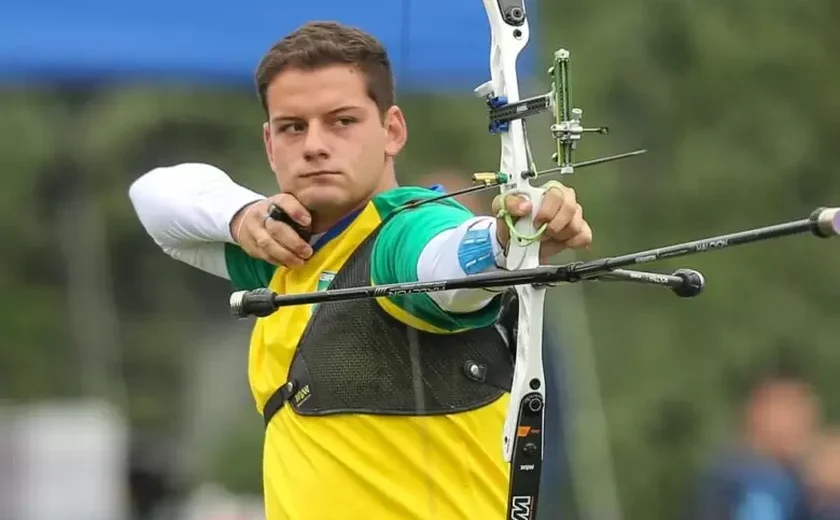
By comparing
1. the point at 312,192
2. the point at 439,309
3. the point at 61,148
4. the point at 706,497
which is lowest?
the point at 706,497

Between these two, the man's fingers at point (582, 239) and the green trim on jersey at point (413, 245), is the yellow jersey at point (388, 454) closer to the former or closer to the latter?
the green trim on jersey at point (413, 245)

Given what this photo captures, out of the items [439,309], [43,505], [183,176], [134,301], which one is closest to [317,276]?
[439,309]

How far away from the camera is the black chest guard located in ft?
6.79

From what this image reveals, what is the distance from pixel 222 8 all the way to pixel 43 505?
364cm

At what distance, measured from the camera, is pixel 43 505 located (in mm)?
7039

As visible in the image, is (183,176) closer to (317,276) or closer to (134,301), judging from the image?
(317,276)

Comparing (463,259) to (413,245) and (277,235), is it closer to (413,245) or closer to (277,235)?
(413,245)

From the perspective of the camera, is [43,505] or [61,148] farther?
[61,148]

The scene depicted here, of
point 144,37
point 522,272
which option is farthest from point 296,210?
point 144,37

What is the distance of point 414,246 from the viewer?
6.36 feet

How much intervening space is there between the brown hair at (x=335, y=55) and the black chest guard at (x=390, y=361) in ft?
0.71

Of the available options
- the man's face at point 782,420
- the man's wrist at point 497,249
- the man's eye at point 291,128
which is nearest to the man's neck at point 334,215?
the man's eye at point 291,128

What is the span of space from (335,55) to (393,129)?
0.12 meters

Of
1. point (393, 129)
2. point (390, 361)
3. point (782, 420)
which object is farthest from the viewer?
point (782, 420)
